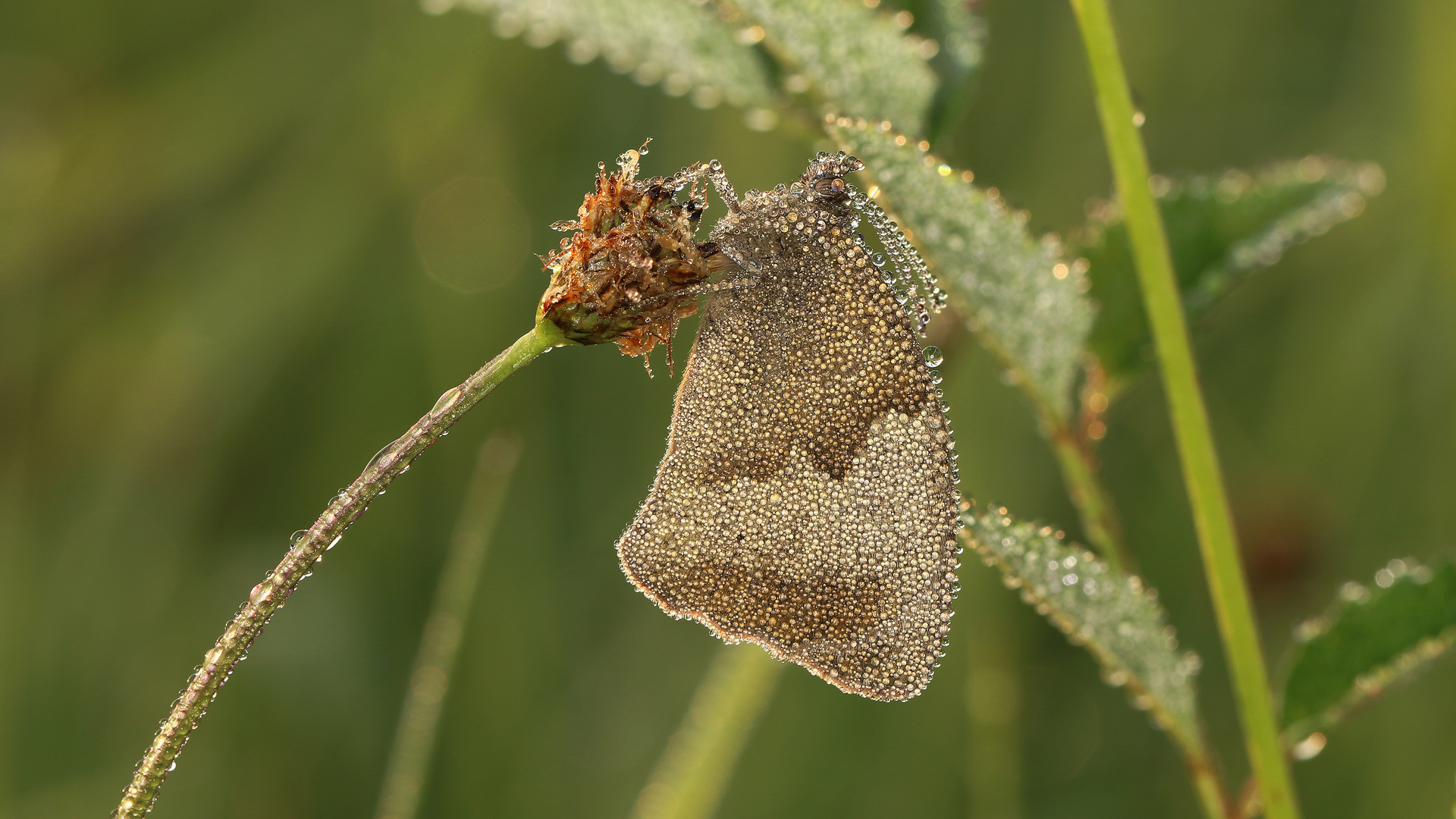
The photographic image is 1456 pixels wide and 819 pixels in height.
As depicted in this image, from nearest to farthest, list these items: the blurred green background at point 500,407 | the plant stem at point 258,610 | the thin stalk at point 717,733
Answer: the plant stem at point 258,610, the thin stalk at point 717,733, the blurred green background at point 500,407

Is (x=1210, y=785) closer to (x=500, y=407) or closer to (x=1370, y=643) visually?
(x=1370, y=643)

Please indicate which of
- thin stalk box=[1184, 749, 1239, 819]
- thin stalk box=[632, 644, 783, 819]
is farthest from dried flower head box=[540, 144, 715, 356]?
thin stalk box=[1184, 749, 1239, 819]

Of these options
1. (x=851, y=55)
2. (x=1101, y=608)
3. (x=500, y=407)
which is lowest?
(x=1101, y=608)

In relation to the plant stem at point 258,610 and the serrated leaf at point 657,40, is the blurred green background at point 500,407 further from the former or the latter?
the plant stem at point 258,610

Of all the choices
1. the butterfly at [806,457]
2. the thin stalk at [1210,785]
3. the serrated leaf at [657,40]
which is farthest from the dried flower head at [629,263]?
the thin stalk at [1210,785]

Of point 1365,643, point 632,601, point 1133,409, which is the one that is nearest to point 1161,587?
point 1133,409

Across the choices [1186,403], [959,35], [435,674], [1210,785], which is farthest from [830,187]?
[435,674]
